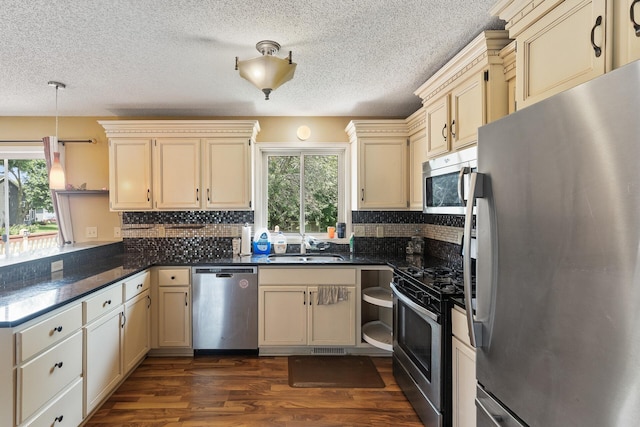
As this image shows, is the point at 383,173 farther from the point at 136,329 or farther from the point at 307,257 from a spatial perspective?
the point at 136,329

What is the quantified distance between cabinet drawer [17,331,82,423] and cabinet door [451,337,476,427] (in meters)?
2.11

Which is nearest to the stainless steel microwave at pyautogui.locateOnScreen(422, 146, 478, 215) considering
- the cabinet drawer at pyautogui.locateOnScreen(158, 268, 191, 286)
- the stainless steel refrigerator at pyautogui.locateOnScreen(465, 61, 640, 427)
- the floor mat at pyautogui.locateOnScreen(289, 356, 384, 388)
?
the stainless steel refrigerator at pyautogui.locateOnScreen(465, 61, 640, 427)

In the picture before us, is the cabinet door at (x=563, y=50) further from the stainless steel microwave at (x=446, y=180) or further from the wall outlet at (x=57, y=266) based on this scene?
the wall outlet at (x=57, y=266)

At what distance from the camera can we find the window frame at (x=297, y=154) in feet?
12.0

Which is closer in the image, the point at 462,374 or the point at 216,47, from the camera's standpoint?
the point at 462,374

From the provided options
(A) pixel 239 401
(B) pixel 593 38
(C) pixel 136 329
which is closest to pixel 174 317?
(C) pixel 136 329

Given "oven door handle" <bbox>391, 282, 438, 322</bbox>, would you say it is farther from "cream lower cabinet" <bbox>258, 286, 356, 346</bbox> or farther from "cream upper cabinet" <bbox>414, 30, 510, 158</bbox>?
"cream upper cabinet" <bbox>414, 30, 510, 158</bbox>

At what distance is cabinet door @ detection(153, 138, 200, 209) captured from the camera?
10.8ft

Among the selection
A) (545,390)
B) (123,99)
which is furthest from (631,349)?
(123,99)

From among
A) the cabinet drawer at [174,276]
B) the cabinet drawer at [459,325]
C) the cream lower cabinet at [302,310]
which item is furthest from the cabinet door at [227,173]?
the cabinet drawer at [459,325]

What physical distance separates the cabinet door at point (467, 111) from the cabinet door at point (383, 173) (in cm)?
111

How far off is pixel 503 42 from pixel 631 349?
1.65m

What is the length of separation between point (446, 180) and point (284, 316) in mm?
1834

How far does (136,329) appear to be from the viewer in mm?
2688
